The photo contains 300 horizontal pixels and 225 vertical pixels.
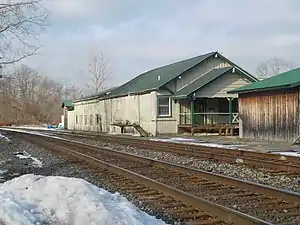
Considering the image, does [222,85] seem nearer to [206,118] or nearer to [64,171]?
[206,118]

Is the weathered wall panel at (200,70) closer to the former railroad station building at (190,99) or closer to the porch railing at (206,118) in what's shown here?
the former railroad station building at (190,99)

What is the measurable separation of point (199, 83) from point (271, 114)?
11.5 m

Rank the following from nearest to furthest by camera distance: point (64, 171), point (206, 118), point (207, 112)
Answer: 1. point (64, 171)
2. point (206, 118)
3. point (207, 112)

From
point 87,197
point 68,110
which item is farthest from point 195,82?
point 68,110

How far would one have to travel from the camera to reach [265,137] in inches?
1003

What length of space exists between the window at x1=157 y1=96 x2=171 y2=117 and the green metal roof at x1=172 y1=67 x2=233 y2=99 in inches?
32.3

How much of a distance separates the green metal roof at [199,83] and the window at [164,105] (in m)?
0.82

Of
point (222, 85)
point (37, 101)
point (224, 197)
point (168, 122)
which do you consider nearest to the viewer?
point (224, 197)

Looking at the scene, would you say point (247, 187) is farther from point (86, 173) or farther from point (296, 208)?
point (86, 173)

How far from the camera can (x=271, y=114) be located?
24797mm

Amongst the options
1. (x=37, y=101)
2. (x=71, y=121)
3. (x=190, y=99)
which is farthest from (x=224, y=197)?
(x=37, y=101)

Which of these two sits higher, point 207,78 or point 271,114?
point 207,78

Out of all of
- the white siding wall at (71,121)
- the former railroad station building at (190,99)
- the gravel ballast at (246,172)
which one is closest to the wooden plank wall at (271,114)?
the former railroad station building at (190,99)

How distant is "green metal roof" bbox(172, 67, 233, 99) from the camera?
33.9 m
